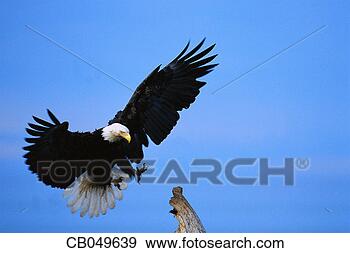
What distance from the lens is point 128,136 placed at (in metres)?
4.09

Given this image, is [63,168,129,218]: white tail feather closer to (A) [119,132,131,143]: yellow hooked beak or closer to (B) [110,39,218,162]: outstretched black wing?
(B) [110,39,218,162]: outstretched black wing

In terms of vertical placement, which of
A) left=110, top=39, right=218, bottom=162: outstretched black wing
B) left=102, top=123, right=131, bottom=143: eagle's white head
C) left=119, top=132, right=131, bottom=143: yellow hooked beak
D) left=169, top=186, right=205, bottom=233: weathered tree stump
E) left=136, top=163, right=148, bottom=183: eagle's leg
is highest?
left=110, top=39, right=218, bottom=162: outstretched black wing

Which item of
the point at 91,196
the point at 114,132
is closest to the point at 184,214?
the point at 114,132

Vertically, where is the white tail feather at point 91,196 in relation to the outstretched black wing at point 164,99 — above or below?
below

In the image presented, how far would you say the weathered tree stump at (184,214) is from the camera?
355 centimetres

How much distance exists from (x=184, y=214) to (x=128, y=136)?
790mm

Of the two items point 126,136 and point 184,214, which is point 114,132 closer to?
point 126,136

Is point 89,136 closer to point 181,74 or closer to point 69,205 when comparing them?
point 69,205

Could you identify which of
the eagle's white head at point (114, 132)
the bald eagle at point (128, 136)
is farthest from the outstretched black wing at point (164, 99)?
the eagle's white head at point (114, 132)

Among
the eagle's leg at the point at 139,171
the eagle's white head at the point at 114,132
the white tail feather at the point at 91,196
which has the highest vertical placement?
the eagle's white head at the point at 114,132

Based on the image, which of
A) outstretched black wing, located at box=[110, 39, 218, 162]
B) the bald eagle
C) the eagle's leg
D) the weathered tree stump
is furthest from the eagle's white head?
the weathered tree stump

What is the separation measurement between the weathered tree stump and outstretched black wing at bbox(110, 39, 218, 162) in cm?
79

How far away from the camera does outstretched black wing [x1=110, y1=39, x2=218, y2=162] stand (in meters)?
4.32

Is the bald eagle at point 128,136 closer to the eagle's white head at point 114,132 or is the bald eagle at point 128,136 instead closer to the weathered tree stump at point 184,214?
the eagle's white head at point 114,132
